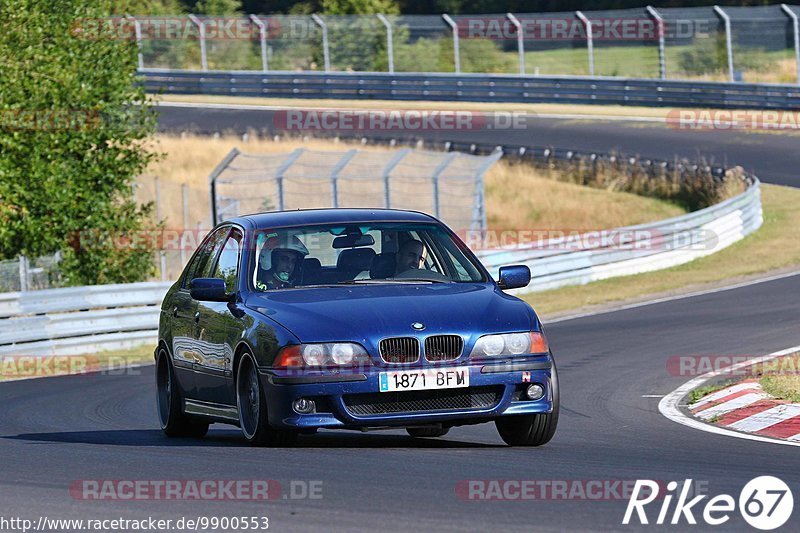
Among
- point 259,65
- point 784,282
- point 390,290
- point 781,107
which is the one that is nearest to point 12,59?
point 784,282

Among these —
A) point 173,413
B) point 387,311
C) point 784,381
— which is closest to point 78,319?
point 173,413

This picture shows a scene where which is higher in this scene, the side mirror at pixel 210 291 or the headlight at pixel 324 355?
the side mirror at pixel 210 291

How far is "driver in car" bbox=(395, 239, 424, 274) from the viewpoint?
9.59 metres

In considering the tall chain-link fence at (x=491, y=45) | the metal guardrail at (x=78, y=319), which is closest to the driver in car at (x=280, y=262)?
the metal guardrail at (x=78, y=319)

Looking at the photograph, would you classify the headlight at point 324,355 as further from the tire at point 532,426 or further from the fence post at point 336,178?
the fence post at point 336,178

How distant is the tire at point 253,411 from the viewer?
8773 millimetres

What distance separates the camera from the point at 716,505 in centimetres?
657

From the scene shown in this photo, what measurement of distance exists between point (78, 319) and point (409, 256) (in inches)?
446

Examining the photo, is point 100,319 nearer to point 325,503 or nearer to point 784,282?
point 784,282

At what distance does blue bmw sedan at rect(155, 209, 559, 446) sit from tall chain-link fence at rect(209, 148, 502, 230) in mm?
18473

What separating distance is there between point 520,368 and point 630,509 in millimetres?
2255

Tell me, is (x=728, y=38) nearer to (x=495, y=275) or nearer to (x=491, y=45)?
(x=491, y=45)

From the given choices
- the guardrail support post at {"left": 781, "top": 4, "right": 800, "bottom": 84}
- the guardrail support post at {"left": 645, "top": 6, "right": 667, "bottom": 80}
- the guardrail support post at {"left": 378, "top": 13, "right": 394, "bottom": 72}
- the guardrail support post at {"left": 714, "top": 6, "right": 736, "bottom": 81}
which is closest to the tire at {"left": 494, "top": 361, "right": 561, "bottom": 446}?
the guardrail support post at {"left": 781, "top": 4, "right": 800, "bottom": 84}

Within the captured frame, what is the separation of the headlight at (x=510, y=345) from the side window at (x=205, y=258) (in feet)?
8.32
